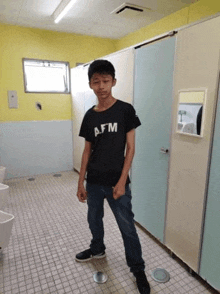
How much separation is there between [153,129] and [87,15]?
2361mm

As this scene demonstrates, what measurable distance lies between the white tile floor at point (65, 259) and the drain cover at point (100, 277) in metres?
0.03

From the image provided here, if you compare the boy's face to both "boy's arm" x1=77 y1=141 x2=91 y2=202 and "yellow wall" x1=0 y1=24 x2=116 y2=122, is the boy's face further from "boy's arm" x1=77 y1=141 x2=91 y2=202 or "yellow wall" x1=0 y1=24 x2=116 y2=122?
"yellow wall" x1=0 y1=24 x2=116 y2=122

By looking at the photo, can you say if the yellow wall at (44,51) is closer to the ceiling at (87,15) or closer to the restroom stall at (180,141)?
the ceiling at (87,15)

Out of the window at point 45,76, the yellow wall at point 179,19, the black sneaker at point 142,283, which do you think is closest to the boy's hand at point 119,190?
the black sneaker at point 142,283

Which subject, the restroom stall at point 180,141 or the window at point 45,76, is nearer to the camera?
the restroom stall at point 180,141

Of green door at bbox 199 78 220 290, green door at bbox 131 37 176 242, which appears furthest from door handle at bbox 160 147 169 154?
green door at bbox 199 78 220 290

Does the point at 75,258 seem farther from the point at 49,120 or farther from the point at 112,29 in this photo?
the point at 112,29

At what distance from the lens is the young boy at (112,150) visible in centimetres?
153

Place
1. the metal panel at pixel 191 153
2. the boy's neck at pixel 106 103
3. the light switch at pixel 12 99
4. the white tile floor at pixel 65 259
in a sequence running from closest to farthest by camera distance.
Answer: the metal panel at pixel 191 153 < the boy's neck at pixel 106 103 < the white tile floor at pixel 65 259 < the light switch at pixel 12 99

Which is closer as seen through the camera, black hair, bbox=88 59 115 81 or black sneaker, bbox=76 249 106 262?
black hair, bbox=88 59 115 81

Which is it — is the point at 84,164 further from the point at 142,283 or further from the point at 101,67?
the point at 142,283

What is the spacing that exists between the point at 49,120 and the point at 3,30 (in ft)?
5.39

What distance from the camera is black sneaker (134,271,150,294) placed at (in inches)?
63.1

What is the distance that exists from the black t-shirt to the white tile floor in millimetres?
833
